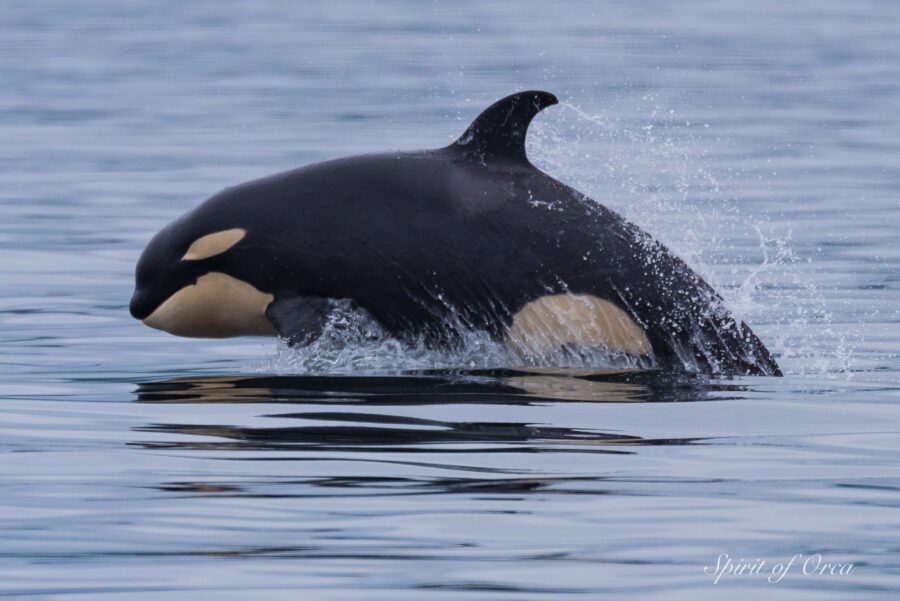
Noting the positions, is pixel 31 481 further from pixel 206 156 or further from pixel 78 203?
pixel 206 156

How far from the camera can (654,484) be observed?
948 centimetres

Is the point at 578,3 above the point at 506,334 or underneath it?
underneath

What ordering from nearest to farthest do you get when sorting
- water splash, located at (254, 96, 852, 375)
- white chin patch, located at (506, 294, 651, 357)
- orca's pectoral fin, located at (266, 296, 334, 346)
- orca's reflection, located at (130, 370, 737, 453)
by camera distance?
orca's reflection, located at (130, 370, 737, 453) → white chin patch, located at (506, 294, 651, 357) → orca's pectoral fin, located at (266, 296, 334, 346) → water splash, located at (254, 96, 852, 375)

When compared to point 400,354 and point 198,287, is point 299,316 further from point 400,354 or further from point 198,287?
point 198,287

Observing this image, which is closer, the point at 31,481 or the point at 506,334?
the point at 31,481

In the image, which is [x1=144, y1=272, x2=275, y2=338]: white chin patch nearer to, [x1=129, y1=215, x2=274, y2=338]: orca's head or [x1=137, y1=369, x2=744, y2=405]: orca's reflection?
[x1=129, y1=215, x2=274, y2=338]: orca's head

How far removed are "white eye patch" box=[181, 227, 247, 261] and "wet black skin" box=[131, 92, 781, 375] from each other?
0.61 feet

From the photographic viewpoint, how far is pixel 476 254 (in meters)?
12.7

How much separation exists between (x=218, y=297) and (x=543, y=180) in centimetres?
221

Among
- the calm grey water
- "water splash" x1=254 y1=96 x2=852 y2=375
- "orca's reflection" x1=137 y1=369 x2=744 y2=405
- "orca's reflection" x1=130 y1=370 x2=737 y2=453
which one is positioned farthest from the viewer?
"water splash" x1=254 y1=96 x2=852 y2=375

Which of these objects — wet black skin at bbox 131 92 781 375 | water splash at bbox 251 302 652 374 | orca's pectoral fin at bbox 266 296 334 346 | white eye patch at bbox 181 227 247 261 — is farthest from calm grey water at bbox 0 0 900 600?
white eye patch at bbox 181 227 247 261

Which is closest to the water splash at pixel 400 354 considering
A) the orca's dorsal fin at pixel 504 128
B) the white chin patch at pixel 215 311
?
the white chin patch at pixel 215 311

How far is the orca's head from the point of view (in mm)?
13383

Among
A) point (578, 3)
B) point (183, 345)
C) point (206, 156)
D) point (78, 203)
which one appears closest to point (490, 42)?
point (578, 3)
